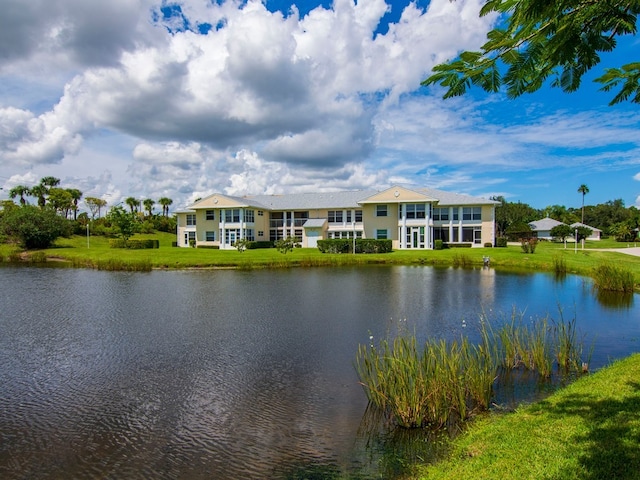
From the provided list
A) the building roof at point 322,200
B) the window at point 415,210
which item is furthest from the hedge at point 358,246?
the building roof at point 322,200

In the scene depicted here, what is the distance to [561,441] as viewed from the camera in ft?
15.0

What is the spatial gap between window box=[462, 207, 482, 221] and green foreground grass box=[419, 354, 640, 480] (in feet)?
136

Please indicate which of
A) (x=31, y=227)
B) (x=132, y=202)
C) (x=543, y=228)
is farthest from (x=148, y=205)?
(x=543, y=228)

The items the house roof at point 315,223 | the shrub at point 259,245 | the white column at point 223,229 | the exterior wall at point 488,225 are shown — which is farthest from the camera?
the white column at point 223,229

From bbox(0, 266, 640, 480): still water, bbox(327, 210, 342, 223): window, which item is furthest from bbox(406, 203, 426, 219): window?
bbox(0, 266, 640, 480): still water

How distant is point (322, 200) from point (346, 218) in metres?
5.04

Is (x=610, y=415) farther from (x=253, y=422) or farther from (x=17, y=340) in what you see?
(x=17, y=340)

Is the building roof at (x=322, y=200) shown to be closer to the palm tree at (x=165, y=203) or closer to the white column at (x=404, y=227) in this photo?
the white column at (x=404, y=227)

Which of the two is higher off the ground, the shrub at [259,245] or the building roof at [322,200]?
the building roof at [322,200]

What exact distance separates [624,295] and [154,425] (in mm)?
19044

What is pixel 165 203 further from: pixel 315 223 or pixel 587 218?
pixel 587 218

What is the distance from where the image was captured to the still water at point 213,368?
5.63 m

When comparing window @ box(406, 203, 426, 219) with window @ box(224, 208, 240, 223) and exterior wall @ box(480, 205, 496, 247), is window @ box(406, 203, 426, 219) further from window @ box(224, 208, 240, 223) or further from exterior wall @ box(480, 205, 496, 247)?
window @ box(224, 208, 240, 223)

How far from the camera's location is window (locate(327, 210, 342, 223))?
5003 cm
